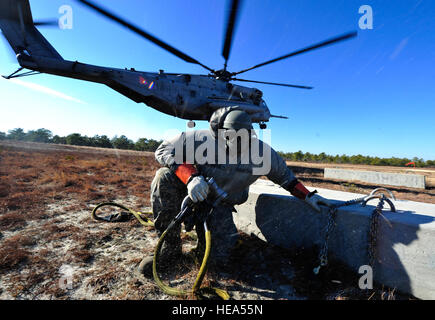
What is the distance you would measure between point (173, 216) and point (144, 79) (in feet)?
23.0

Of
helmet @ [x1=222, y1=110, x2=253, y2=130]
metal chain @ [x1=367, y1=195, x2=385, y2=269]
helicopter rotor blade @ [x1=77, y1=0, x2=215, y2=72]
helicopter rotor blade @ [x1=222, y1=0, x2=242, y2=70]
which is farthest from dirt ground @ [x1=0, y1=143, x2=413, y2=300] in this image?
helicopter rotor blade @ [x1=222, y1=0, x2=242, y2=70]

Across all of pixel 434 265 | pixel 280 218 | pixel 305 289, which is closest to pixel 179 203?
pixel 280 218

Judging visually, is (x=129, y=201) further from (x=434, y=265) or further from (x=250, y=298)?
(x=434, y=265)

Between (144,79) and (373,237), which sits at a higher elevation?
(144,79)

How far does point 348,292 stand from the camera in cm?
168

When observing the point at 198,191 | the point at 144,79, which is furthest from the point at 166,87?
the point at 198,191

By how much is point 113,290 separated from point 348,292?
217cm

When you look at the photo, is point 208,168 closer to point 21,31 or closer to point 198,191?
point 198,191

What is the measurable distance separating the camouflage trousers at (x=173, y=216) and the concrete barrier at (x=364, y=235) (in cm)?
65

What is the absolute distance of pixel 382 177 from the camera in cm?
1204

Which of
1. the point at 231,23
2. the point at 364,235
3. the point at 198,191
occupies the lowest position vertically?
the point at 364,235

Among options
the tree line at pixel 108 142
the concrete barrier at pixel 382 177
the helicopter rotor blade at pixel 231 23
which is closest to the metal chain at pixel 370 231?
the helicopter rotor blade at pixel 231 23

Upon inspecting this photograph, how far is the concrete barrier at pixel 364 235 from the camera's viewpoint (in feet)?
5.15

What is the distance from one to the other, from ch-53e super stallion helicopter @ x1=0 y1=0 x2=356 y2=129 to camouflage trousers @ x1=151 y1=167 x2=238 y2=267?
4726 mm
